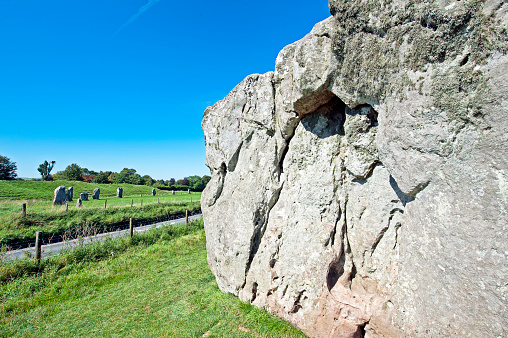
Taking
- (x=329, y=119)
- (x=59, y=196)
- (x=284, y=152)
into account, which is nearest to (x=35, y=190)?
(x=59, y=196)

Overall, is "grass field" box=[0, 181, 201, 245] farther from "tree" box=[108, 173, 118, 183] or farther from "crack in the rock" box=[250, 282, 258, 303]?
"tree" box=[108, 173, 118, 183]

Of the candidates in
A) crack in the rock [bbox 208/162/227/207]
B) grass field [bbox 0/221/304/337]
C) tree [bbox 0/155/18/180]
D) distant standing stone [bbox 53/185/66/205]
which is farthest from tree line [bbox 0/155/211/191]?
crack in the rock [bbox 208/162/227/207]

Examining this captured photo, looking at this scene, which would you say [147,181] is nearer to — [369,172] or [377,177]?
[369,172]

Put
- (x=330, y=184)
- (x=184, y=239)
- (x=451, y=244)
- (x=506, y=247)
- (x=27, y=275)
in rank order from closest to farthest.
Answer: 1. (x=506, y=247)
2. (x=451, y=244)
3. (x=330, y=184)
4. (x=27, y=275)
5. (x=184, y=239)

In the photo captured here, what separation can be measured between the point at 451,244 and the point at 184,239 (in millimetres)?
13407

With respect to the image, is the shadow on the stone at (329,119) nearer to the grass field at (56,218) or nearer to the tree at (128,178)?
the grass field at (56,218)

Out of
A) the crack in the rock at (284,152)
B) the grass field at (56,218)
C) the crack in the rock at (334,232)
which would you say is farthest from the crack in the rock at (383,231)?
the grass field at (56,218)

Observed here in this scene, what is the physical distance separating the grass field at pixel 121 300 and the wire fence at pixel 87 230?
204 cm

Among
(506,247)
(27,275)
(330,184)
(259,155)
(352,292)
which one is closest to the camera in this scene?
(506,247)

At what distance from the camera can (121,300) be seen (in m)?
7.87

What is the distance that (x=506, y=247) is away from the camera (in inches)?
121

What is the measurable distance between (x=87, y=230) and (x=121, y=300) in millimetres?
12459

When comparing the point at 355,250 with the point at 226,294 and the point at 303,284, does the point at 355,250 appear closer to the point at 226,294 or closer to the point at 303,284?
the point at 303,284

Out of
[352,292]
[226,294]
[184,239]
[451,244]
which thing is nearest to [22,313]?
[226,294]
